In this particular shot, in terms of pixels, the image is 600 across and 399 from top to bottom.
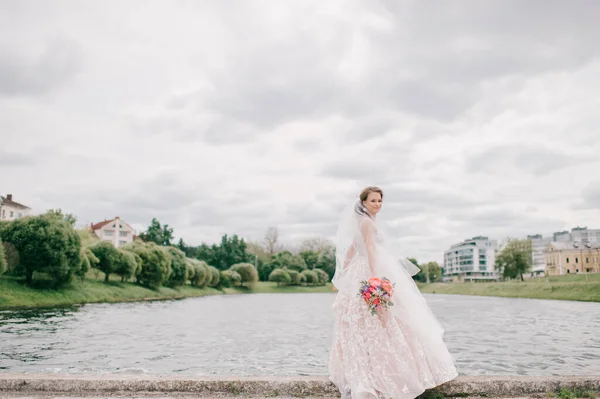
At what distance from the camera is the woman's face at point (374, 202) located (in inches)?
254

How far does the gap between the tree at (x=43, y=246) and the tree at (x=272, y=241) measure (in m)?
100

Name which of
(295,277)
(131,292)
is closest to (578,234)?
(295,277)

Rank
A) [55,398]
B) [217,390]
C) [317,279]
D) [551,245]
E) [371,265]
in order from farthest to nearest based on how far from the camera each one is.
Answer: [551,245] < [317,279] < [371,265] < [217,390] < [55,398]

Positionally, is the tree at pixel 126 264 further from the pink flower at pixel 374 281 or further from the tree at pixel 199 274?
the pink flower at pixel 374 281

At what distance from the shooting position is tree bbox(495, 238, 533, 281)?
309ft

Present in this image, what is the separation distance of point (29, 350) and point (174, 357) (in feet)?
13.0

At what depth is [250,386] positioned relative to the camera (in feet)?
19.0

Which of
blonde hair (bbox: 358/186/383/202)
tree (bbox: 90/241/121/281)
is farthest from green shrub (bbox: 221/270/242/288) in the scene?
blonde hair (bbox: 358/186/383/202)

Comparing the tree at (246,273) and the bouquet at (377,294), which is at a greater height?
the bouquet at (377,294)

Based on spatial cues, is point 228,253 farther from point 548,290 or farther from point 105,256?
point 548,290

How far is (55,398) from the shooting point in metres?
5.43

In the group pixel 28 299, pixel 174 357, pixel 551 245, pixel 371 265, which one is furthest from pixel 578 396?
pixel 551 245

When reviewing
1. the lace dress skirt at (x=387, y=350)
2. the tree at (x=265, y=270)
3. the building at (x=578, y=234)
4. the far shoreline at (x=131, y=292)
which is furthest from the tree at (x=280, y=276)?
the building at (x=578, y=234)

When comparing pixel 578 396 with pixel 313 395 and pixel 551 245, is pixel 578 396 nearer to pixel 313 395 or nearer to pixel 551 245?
pixel 313 395
